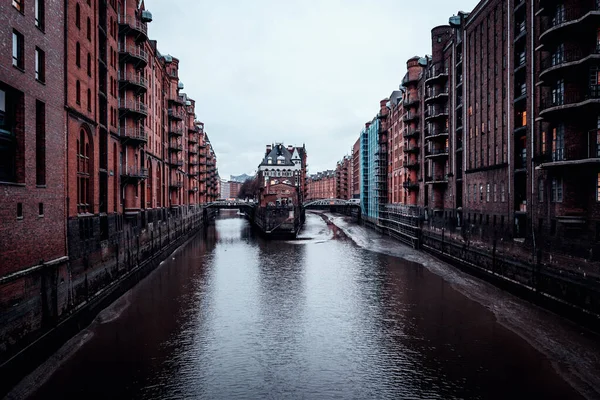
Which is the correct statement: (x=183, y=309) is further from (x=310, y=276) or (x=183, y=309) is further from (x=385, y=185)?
(x=385, y=185)

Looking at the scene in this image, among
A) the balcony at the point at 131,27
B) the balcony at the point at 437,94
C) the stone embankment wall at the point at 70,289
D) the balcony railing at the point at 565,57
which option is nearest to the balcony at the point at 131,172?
the stone embankment wall at the point at 70,289

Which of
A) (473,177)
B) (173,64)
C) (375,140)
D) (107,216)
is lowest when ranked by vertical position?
(107,216)

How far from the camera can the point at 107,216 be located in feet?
96.1

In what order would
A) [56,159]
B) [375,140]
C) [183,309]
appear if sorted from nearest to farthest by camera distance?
[56,159], [183,309], [375,140]

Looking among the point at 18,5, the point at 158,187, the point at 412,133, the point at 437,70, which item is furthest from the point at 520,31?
the point at 158,187

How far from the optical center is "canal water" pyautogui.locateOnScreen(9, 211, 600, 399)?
46.7ft

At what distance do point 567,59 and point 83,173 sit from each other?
93.8 feet

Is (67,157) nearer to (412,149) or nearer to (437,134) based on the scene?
(437,134)

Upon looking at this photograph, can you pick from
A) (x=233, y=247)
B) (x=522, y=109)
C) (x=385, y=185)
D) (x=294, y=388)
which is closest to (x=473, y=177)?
(x=522, y=109)

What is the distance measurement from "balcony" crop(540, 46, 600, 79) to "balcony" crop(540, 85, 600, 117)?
1.31m

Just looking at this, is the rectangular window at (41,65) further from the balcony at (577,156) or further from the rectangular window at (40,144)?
the balcony at (577,156)

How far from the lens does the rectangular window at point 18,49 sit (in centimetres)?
1703

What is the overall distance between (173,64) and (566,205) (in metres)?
57.1

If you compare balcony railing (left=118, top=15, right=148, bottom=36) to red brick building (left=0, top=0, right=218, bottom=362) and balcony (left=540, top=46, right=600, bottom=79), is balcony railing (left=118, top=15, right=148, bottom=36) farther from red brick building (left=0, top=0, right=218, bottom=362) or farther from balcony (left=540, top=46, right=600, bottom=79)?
balcony (left=540, top=46, right=600, bottom=79)
